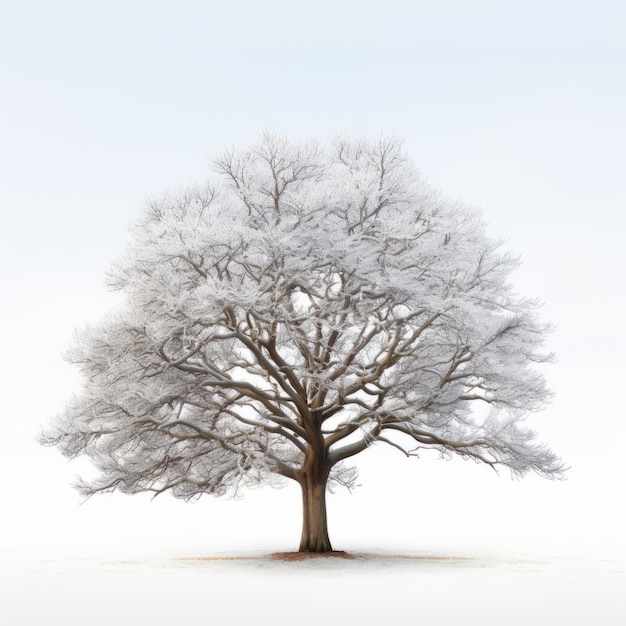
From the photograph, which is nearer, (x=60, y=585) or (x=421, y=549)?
(x=60, y=585)

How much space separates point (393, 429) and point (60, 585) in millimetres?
8560

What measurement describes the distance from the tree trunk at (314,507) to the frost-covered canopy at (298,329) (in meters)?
0.31

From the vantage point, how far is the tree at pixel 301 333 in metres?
17.3

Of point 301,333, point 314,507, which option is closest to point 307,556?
point 314,507

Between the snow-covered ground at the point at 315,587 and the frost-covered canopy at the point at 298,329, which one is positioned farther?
the frost-covered canopy at the point at 298,329

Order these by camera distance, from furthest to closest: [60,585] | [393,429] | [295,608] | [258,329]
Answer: [393,429] < [258,329] < [60,585] < [295,608]

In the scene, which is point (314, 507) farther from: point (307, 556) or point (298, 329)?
point (298, 329)

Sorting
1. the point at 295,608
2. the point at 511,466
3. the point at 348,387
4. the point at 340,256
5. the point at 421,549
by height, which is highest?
the point at 340,256

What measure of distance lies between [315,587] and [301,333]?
6198 millimetres

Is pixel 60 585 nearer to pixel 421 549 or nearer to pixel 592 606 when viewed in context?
pixel 592 606

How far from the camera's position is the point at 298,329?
779 inches

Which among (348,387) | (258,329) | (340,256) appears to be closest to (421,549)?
(348,387)

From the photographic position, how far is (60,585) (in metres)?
16.0

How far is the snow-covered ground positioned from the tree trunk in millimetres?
1070
